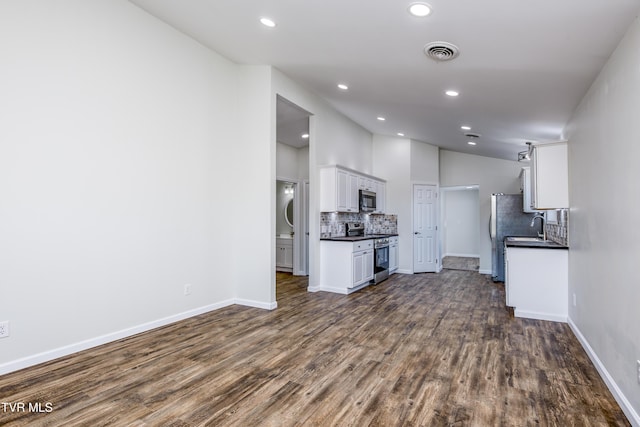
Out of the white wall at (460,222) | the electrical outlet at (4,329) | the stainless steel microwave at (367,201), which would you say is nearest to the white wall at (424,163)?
the stainless steel microwave at (367,201)

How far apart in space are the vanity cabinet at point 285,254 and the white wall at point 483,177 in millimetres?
4021

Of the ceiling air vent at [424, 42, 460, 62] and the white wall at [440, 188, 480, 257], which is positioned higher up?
the ceiling air vent at [424, 42, 460, 62]

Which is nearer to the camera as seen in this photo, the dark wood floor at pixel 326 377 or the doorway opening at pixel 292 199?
the dark wood floor at pixel 326 377

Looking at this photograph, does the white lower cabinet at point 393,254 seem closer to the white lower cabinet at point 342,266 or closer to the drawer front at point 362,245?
the drawer front at point 362,245

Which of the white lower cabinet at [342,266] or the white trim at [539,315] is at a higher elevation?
the white lower cabinet at [342,266]

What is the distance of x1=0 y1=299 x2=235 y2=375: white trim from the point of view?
2.72 m

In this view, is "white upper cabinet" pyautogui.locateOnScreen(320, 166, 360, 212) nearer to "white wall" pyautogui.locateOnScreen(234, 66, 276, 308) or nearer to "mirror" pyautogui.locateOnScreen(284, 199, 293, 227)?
"white wall" pyautogui.locateOnScreen(234, 66, 276, 308)

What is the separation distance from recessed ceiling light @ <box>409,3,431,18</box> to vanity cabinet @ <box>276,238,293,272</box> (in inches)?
219

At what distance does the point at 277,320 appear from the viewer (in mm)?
Answer: 4141

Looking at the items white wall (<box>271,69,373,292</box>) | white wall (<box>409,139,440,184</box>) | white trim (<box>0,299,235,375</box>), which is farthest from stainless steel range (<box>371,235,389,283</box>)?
white trim (<box>0,299,235,375</box>)

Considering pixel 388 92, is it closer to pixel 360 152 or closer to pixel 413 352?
pixel 360 152

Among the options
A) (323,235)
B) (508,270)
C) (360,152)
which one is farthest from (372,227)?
(508,270)

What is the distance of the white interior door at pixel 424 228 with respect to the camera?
789 centimetres

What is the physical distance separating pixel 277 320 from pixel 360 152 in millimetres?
4416
